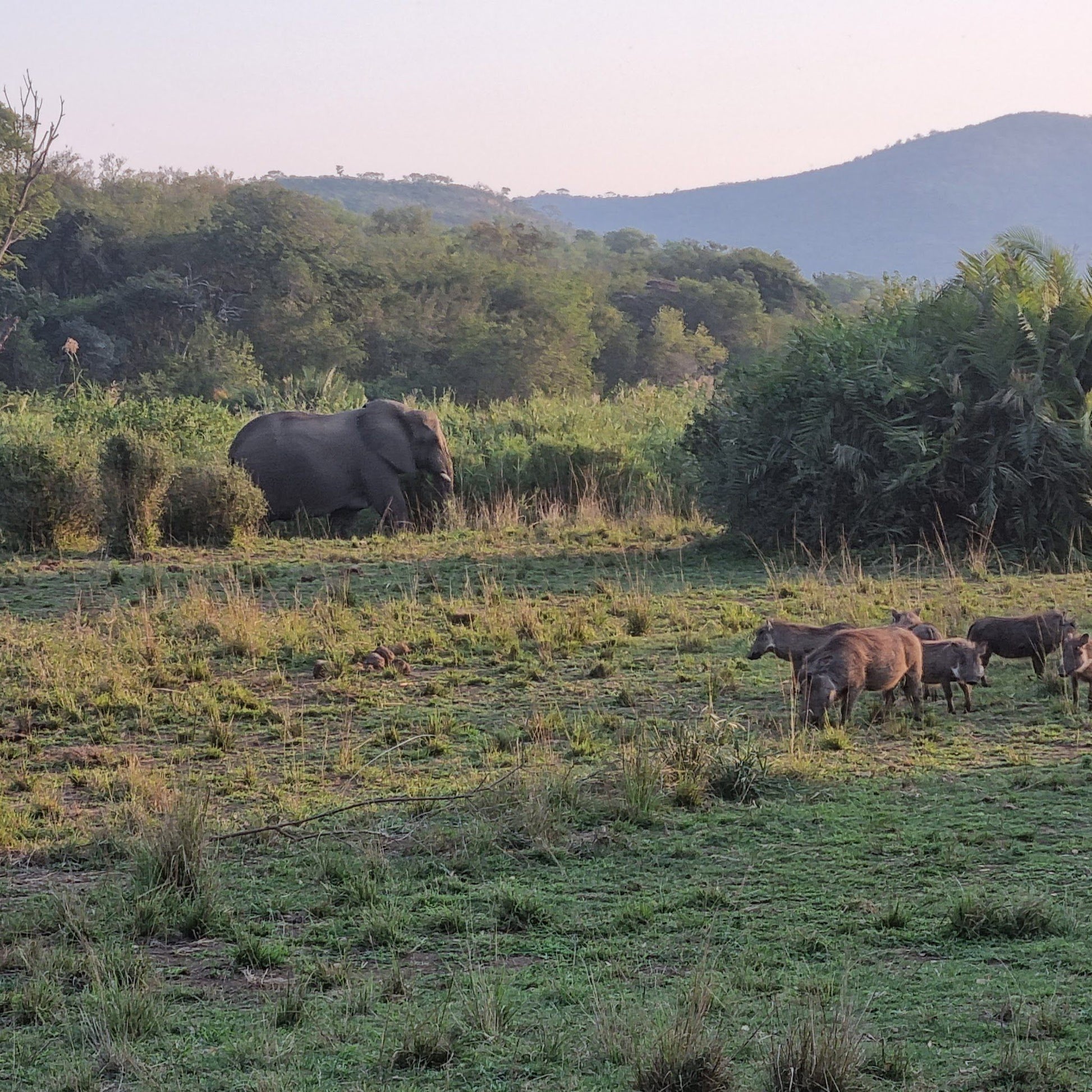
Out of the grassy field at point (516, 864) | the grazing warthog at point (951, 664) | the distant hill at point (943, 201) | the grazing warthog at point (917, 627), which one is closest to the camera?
the grassy field at point (516, 864)

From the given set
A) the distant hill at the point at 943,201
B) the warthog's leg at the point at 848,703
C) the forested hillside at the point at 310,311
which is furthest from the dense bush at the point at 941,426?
the distant hill at the point at 943,201

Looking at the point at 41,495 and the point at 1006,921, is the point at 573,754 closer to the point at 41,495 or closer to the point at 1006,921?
the point at 1006,921

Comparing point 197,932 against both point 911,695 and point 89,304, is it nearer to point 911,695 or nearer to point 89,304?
point 911,695

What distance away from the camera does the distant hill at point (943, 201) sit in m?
172

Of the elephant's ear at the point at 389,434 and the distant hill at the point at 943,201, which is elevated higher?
the distant hill at the point at 943,201

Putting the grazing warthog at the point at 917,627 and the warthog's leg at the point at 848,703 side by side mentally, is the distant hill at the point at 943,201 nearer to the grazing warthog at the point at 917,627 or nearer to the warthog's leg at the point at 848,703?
the grazing warthog at the point at 917,627

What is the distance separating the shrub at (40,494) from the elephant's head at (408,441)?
4265 mm

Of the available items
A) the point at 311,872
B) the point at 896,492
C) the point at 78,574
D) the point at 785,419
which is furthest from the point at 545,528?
the point at 311,872

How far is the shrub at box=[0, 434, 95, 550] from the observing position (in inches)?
594

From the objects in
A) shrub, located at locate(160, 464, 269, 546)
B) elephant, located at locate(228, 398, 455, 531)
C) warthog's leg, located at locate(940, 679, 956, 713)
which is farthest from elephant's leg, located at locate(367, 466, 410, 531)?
warthog's leg, located at locate(940, 679, 956, 713)

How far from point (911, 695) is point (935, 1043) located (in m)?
4.48

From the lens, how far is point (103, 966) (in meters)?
4.55

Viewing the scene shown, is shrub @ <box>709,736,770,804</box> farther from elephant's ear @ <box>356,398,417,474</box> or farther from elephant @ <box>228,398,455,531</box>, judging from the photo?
elephant's ear @ <box>356,398,417,474</box>

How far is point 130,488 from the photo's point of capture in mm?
15117
